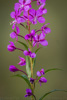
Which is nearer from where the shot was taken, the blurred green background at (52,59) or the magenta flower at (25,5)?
the magenta flower at (25,5)

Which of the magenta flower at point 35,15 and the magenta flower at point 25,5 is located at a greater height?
the magenta flower at point 25,5

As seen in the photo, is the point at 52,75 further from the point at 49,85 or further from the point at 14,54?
the point at 14,54

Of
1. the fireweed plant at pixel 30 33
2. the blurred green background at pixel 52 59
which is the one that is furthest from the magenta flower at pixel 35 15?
the blurred green background at pixel 52 59

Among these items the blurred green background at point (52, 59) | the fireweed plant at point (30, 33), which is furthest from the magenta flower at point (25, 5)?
the blurred green background at point (52, 59)

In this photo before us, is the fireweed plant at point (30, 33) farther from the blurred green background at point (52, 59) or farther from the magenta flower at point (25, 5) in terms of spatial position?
the blurred green background at point (52, 59)

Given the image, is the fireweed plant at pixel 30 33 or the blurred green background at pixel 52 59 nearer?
the fireweed plant at pixel 30 33

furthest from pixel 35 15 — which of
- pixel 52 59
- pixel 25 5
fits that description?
pixel 52 59

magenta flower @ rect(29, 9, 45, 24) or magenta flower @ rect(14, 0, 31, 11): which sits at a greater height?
magenta flower @ rect(14, 0, 31, 11)

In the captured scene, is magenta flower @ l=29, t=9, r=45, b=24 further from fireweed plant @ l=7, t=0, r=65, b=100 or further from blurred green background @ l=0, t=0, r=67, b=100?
blurred green background @ l=0, t=0, r=67, b=100

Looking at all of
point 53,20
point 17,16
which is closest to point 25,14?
point 17,16

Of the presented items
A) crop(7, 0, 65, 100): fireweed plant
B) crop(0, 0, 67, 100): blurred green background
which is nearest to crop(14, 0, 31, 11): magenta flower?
crop(7, 0, 65, 100): fireweed plant

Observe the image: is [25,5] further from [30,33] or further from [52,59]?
[52,59]

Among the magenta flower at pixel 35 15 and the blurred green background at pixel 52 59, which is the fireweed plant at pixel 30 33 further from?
the blurred green background at pixel 52 59
